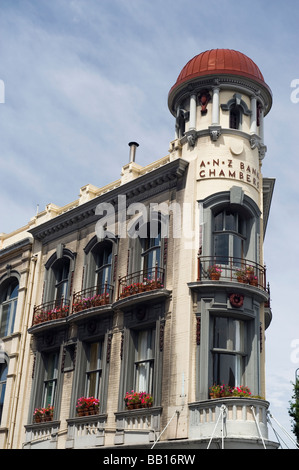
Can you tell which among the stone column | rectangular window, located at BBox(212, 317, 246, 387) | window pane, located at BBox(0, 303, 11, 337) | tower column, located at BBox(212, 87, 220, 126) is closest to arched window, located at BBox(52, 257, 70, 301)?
window pane, located at BBox(0, 303, 11, 337)

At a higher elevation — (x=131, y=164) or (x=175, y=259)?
(x=131, y=164)

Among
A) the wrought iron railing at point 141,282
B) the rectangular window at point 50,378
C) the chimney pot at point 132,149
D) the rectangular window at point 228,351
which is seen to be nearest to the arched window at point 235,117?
the chimney pot at point 132,149

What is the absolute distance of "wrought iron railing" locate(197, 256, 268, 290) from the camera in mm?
25391

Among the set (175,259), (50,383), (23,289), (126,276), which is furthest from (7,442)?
(175,259)

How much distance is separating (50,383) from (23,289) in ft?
17.9

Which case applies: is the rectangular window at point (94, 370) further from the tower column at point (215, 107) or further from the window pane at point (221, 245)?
the tower column at point (215, 107)

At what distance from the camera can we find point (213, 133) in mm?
27656

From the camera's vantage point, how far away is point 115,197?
30234 mm

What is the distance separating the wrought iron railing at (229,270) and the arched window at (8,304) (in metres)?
12.9

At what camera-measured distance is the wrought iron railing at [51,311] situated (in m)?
30.4

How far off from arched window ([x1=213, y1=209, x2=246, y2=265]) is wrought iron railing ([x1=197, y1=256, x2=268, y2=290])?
0.08 m

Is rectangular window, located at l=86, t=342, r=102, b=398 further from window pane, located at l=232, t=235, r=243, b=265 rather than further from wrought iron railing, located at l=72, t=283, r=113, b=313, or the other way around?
window pane, located at l=232, t=235, r=243, b=265
